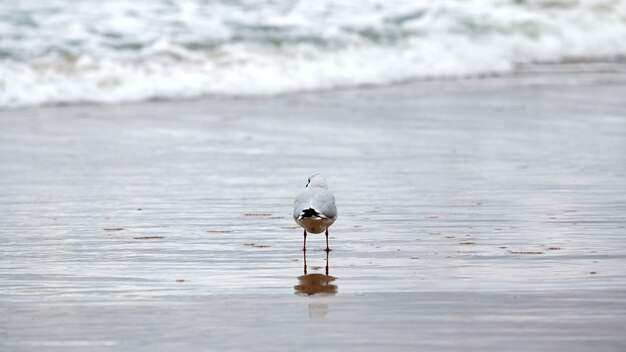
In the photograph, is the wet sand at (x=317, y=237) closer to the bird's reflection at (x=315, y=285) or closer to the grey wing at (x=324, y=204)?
the bird's reflection at (x=315, y=285)

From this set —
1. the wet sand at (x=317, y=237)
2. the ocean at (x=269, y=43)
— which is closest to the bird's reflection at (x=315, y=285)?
the wet sand at (x=317, y=237)

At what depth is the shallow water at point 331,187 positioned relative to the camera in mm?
5094

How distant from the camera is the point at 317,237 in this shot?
19.4 feet

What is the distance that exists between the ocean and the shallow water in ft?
2.70

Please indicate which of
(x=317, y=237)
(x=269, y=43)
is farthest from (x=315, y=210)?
(x=269, y=43)

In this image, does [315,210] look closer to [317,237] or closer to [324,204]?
[324,204]

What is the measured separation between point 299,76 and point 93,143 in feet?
13.4

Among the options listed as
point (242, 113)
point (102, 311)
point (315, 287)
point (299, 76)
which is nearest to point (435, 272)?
point (315, 287)

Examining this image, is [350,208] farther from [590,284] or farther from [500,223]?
[590,284]

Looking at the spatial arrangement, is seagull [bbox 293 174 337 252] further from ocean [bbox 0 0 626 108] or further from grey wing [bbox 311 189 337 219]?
ocean [bbox 0 0 626 108]

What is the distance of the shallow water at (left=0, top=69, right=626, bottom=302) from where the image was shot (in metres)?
5.09

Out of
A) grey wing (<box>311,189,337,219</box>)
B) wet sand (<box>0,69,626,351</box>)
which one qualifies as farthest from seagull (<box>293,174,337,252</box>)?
wet sand (<box>0,69,626,351</box>)

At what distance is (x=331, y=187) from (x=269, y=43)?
22.1 ft

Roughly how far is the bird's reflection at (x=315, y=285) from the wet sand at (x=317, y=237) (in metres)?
0.02
